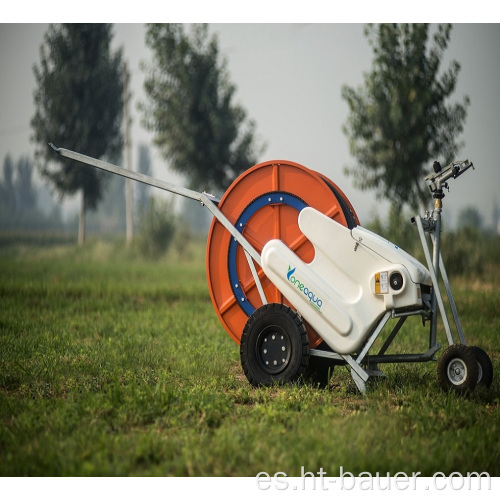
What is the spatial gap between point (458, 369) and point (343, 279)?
1.15m

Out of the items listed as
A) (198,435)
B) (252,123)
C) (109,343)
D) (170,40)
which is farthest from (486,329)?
(170,40)

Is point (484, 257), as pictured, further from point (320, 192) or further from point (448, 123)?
point (320, 192)

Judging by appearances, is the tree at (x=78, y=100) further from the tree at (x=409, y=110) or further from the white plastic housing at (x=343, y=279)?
the white plastic housing at (x=343, y=279)

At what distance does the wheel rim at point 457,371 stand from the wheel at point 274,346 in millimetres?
1152

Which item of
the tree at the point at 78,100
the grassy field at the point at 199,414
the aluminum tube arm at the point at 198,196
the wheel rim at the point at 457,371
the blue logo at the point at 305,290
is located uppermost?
the tree at the point at 78,100

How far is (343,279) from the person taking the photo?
526 cm

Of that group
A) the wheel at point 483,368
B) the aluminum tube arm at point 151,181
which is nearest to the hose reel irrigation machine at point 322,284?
the wheel at point 483,368

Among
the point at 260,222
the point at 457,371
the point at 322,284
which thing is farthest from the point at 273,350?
the point at 457,371

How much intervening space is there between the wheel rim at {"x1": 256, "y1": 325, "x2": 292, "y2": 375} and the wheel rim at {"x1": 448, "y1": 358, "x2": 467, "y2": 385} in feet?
4.26

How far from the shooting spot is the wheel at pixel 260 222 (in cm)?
552

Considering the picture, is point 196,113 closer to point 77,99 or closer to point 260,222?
point 77,99

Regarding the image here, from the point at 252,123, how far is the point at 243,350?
1923 cm

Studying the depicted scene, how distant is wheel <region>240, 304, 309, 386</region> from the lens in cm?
514

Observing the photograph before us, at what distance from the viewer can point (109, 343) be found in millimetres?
7426
